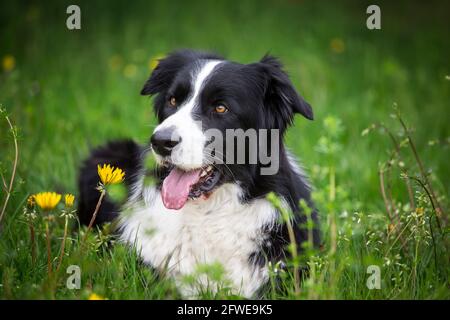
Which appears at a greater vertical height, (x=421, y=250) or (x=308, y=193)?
(x=308, y=193)

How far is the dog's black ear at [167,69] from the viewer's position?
373cm

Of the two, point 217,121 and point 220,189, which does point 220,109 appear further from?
point 220,189

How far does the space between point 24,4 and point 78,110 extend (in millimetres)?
2874

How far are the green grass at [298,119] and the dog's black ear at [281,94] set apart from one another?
22cm

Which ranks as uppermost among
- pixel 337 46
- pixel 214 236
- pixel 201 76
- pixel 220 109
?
pixel 337 46

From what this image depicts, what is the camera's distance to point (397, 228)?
3.38 meters

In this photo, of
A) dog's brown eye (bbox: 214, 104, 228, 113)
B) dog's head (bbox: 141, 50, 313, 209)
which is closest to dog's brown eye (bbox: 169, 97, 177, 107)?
dog's head (bbox: 141, 50, 313, 209)

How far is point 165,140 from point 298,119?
3380 mm

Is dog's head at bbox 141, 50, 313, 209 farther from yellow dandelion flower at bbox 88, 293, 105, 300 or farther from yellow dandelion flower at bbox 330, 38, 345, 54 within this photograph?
yellow dandelion flower at bbox 330, 38, 345, 54

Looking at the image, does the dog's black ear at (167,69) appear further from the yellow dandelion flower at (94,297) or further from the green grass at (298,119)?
the yellow dandelion flower at (94,297)

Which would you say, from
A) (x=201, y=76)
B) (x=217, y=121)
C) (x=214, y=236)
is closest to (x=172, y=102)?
(x=201, y=76)

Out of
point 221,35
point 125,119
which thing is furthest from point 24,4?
point 125,119

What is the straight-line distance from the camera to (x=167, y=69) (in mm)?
3754

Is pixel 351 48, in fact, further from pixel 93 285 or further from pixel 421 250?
pixel 93 285
